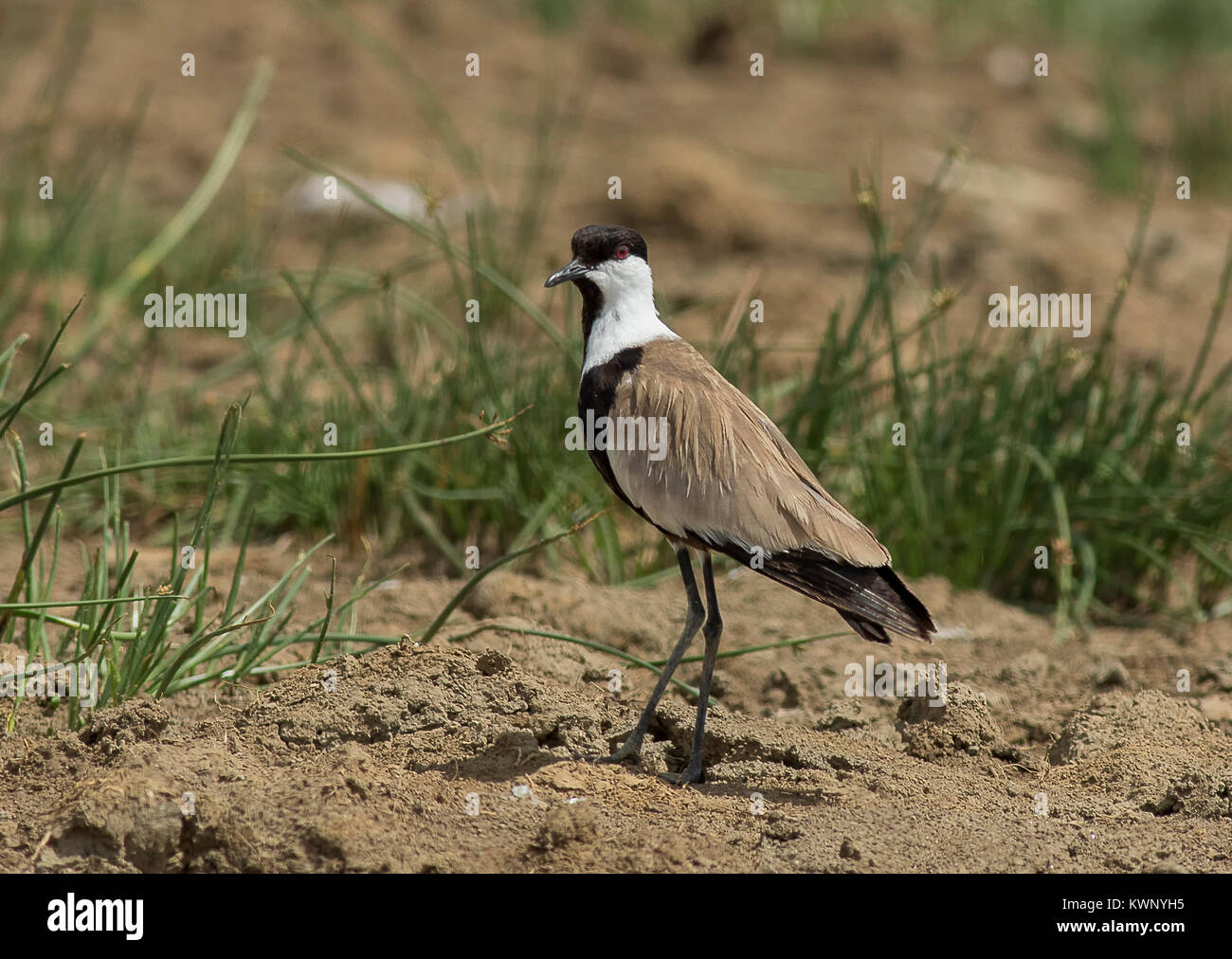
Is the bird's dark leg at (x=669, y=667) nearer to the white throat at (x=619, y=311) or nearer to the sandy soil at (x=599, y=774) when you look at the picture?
the sandy soil at (x=599, y=774)

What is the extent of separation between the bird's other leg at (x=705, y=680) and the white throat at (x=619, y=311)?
0.62 m

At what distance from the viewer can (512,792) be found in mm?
3393

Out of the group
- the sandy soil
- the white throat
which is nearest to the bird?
the white throat

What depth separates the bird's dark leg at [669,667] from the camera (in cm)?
375

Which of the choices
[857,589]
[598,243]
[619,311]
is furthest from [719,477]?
[598,243]

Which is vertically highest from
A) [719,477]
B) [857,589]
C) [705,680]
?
[719,477]

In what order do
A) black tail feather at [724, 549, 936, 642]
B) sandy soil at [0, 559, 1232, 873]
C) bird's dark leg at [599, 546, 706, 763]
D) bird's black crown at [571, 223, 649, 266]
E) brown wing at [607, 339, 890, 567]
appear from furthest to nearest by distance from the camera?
1. bird's black crown at [571, 223, 649, 266]
2. bird's dark leg at [599, 546, 706, 763]
3. brown wing at [607, 339, 890, 567]
4. black tail feather at [724, 549, 936, 642]
5. sandy soil at [0, 559, 1232, 873]

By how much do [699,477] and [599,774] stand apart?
30.7 inches

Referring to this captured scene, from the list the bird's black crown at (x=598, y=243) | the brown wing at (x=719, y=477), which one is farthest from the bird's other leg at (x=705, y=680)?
the bird's black crown at (x=598, y=243)

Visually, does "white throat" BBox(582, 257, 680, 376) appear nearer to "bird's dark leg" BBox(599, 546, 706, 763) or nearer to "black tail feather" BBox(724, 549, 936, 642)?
"bird's dark leg" BBox(599, 546, 706, 763)

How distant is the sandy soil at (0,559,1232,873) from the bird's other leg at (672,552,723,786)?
0.21ft

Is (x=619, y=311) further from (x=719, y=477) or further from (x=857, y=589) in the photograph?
(x=857, y=589)

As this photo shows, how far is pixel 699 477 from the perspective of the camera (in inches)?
146

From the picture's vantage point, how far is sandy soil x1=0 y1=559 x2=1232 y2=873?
3.12 meters
